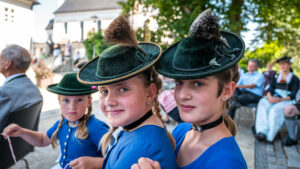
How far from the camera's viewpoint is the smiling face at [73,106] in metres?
2.07

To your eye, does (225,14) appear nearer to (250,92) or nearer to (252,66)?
(252,66)

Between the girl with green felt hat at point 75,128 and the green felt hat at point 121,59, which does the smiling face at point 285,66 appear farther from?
the green felt hat at point 121,59

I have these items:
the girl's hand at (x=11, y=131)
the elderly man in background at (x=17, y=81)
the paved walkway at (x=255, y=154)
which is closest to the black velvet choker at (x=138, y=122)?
the girl's hand at (x=11, y=131)

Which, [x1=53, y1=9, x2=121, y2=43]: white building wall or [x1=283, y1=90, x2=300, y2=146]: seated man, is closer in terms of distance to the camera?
[x1=283, y1=90, x2=300, y2=146]: seated man

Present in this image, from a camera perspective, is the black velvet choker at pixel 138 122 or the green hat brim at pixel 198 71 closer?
the green hat brim at pixel 198 71

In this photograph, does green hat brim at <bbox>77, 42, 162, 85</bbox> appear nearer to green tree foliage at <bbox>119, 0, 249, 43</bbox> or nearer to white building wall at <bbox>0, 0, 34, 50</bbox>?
white building wall at <bbox>0, 0, 34, 50</bbox>

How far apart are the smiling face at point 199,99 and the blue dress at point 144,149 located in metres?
0.19

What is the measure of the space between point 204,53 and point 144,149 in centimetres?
58

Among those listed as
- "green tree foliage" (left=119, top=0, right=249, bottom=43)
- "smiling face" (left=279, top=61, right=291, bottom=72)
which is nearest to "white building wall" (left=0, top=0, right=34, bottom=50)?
"green tree foliage" (left=119, top=0, right=249, bottom=43)

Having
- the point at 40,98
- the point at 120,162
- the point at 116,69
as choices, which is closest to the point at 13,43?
the point at 40,98

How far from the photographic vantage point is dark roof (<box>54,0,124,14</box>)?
42.0 metres

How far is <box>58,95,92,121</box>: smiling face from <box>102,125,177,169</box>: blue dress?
0.97m

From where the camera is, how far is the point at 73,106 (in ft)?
6.77

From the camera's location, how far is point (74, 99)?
2088mm
